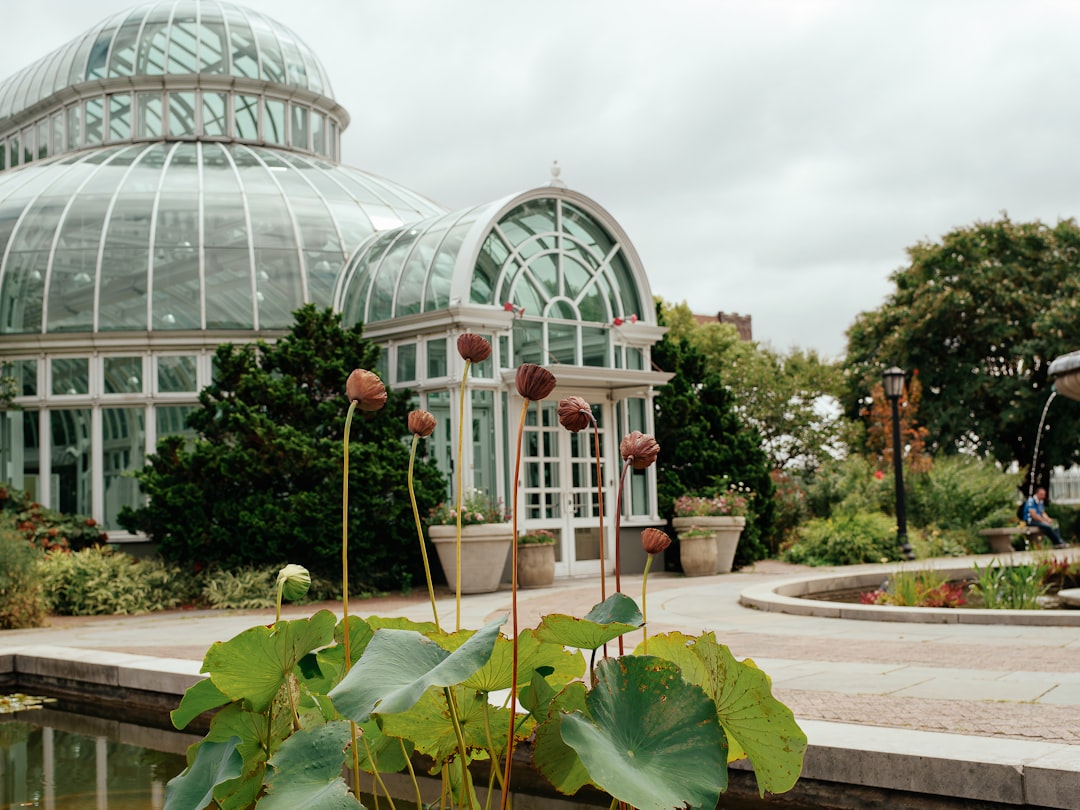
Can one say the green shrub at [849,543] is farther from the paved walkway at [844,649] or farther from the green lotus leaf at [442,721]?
the green lotus leaf at [442,721]

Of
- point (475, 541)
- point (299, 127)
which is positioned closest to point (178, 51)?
point (299, 127)

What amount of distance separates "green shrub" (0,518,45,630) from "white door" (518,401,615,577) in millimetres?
6598

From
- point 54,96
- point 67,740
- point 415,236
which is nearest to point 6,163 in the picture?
point 54,96

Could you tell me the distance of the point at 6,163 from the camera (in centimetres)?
2395

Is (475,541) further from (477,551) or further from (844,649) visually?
(844,649)

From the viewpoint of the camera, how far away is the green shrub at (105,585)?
13562 millimetres

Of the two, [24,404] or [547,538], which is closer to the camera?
[547,538]

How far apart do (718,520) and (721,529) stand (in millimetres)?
184

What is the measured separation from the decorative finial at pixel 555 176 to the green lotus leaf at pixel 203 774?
15082mm

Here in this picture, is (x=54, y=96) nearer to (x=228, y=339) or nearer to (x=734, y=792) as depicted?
(x=228, y=339)

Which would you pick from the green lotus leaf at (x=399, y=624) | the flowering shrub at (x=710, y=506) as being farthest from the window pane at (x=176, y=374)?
the green lotus leaf at (x=399, y=624)

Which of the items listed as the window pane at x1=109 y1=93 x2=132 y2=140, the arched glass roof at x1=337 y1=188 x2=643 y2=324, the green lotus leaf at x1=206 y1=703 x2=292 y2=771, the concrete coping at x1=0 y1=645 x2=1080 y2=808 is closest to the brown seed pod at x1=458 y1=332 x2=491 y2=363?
the green lotus leaf at x1=206 y1=703 x2=292 y2=771

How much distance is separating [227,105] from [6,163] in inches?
226

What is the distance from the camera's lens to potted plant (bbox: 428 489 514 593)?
47.1 feet
